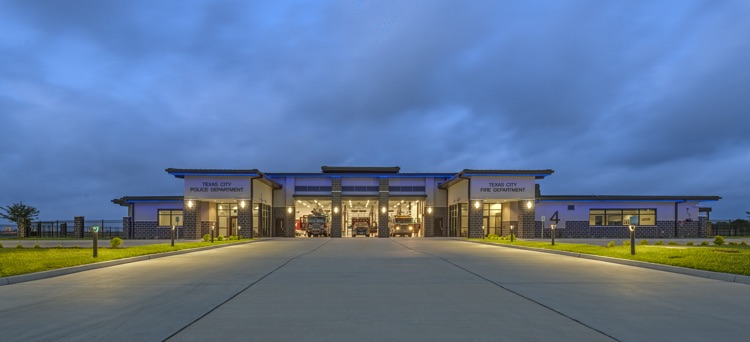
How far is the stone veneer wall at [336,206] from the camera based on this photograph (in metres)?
54.1

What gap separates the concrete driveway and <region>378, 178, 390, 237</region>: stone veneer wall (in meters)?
39.2

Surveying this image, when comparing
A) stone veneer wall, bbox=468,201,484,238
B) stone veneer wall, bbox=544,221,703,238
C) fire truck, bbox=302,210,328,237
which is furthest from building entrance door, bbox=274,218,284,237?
stone veneer wall, bbox=544,221,703,238

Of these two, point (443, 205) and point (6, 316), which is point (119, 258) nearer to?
point (6, 316)

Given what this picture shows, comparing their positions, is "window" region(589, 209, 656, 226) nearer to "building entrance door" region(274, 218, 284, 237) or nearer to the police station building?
the police station building

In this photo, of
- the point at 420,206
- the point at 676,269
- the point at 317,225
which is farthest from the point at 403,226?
the point at 676,269

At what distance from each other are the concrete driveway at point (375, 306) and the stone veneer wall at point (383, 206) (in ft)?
129

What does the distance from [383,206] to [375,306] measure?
4587cm

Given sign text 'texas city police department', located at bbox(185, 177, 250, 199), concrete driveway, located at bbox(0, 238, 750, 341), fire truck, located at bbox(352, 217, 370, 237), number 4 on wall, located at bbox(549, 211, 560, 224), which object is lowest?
fire truck, located at bbox(352, 217, 370, 237)

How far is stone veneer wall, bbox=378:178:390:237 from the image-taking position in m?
54.2

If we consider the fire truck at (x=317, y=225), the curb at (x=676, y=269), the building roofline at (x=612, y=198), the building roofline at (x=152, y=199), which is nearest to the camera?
the curb at (x=676, y=269)

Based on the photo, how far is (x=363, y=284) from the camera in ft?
40.3

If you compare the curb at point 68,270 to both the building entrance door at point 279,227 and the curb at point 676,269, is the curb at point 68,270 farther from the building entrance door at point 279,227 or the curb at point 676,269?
the building entrance door at point 279,227

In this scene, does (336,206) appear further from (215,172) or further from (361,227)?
(215,172)

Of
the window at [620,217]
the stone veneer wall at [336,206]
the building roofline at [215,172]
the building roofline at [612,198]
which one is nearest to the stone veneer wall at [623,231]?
the window at [620,217]
